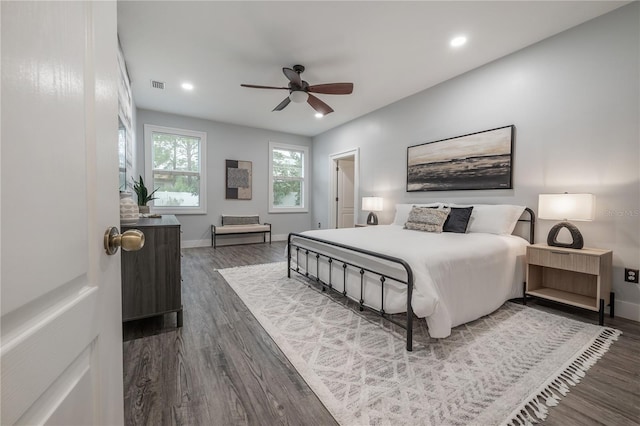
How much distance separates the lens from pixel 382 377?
63.1 inches

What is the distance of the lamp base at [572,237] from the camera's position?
247 cm

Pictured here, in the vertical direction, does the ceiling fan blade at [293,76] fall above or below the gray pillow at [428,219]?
above

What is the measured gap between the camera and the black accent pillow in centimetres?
314

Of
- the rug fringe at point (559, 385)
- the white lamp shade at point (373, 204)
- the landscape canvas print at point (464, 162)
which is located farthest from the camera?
the white lamp shade at point (373, 204)

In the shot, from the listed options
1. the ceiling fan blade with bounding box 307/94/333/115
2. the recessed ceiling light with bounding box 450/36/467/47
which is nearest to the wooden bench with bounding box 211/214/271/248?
the ceiling fan blade with bounding box 307/94/333/115

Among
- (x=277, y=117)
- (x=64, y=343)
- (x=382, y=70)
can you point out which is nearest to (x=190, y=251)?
(x=277, y=117)

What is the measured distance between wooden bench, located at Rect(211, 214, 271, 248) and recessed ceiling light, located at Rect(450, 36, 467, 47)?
15.5ft

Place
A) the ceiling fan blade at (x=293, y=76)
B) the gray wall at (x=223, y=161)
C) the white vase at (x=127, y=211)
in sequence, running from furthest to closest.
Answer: the gray wall at (x=223, y=161)
the ceiling fan blade at (x=293, y=76)
the white vase at (x=127, y=211)

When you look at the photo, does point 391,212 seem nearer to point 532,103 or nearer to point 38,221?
point 532,103

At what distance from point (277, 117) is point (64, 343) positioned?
5.58 metres

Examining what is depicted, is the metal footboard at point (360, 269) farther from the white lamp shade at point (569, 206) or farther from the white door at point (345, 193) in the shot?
the white door at point (345, 193)

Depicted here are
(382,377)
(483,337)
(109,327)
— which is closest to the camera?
(109,327)

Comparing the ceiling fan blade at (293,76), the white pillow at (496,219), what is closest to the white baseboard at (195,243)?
the ceiling fan blade at (293,76)

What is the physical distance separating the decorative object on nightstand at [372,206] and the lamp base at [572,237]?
2.48 m
